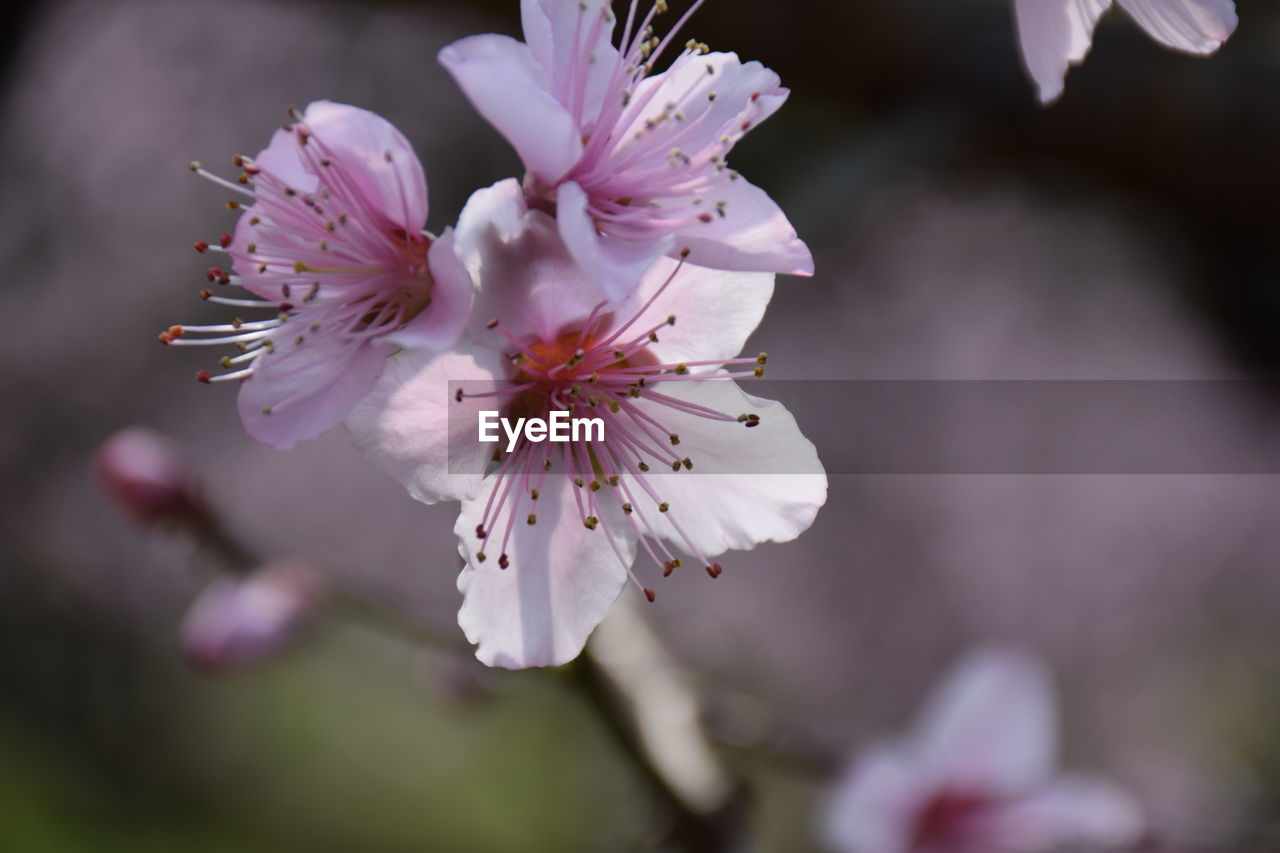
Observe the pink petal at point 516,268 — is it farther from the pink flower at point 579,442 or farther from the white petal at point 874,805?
the white petal at point 874,805

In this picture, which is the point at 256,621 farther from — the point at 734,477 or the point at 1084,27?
the point at 1084,27

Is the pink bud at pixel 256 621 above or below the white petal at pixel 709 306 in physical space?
below

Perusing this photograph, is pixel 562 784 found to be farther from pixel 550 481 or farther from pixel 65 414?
pixel 550 481

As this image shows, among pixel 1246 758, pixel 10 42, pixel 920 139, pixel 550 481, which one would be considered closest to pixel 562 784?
pixel 1246 758

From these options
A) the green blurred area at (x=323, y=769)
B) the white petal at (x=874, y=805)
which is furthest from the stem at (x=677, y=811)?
the green blurred area at (x=323, y=769)

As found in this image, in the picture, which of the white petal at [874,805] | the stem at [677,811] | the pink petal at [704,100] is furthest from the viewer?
the white petal at [874,805]

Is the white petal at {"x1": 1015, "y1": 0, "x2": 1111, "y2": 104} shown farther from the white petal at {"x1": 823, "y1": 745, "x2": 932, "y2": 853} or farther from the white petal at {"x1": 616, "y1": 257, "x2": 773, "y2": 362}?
the white petal at {"x1": 823, "y1": 745, "x2": 932, "y2": 853}

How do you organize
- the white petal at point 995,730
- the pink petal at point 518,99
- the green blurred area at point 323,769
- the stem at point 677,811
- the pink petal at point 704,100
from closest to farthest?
the pink petal at point 518,99, the pink petal at point 704,100, the stem at point 677,811, the white petal at point 995,730, the green blurred area at point 323,769
